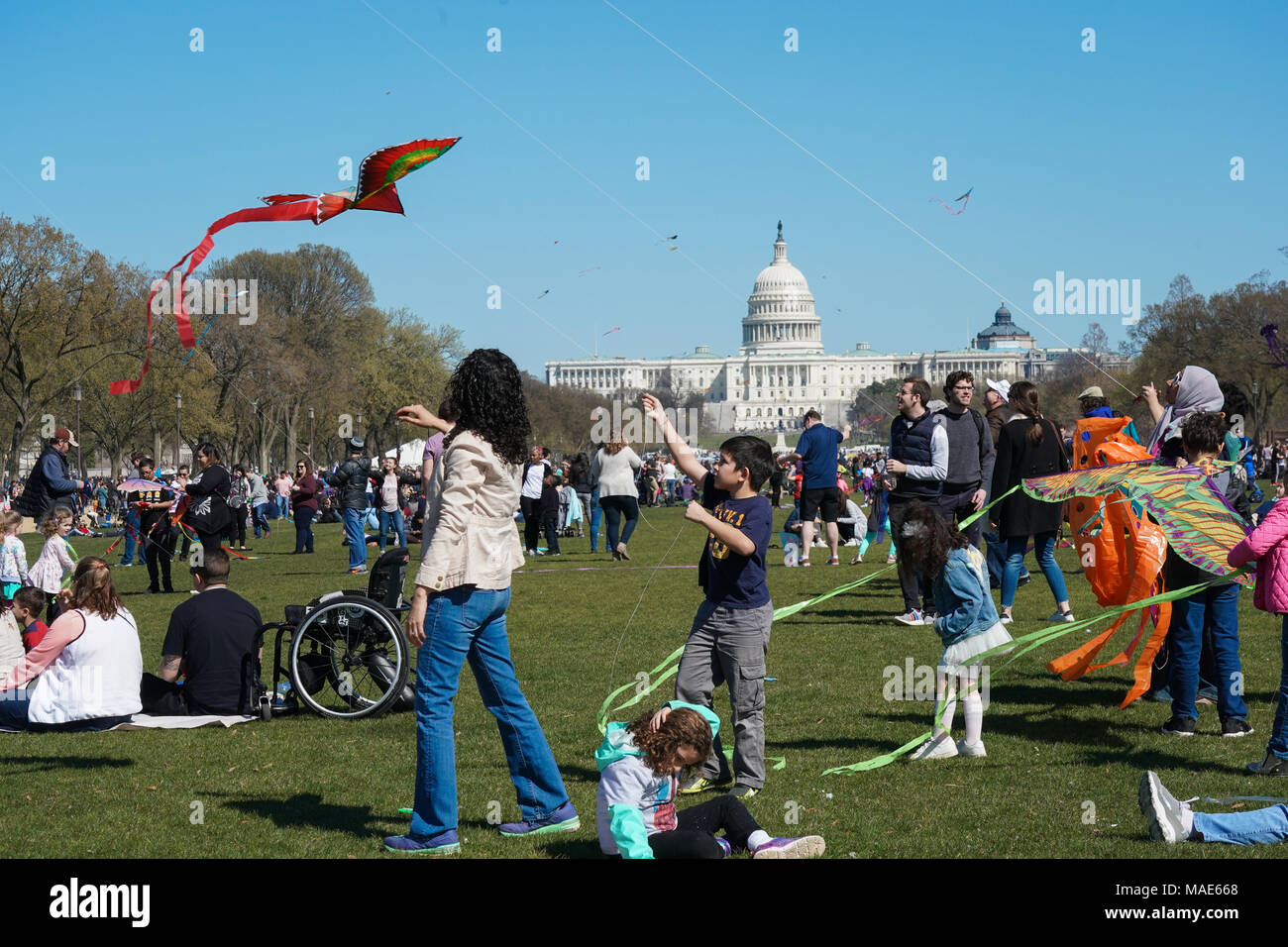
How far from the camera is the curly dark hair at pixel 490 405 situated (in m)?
5.36

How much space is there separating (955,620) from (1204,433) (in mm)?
1714

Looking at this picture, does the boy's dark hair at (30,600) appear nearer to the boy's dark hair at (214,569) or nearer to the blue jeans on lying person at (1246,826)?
the boy's dark hair at (214,569)

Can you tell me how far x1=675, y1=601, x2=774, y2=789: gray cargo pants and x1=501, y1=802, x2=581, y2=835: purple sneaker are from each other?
82cm

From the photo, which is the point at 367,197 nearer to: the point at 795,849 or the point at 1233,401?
the point at 795,849

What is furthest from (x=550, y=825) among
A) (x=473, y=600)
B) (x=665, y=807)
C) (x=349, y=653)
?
(x=349, y=653)

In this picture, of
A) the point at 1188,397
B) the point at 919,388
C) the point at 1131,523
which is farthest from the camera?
the point at 919,388

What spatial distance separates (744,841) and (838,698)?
326 cm

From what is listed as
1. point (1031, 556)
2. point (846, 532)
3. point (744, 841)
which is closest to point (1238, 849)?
point (744, 841)

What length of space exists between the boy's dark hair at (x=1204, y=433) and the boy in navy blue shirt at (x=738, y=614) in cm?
252

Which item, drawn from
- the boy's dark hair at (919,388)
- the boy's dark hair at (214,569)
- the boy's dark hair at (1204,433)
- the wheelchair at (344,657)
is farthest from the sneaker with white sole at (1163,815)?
the boy's dark hair at (919,388)

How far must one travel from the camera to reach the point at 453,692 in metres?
5.27

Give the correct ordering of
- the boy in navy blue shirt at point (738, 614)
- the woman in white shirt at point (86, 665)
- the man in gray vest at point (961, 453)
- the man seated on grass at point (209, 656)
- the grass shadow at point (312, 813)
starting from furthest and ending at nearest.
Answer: the man in gray vest at point (961, 453) → the man seated on grass at point (209, 656) → the woman in white shirt at point (86, 665) → the boy in navy blue shirt at point (738, 614) → the grass shadow at point (312, 813)

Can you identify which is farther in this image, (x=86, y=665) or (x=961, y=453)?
(x=961, y=453)
